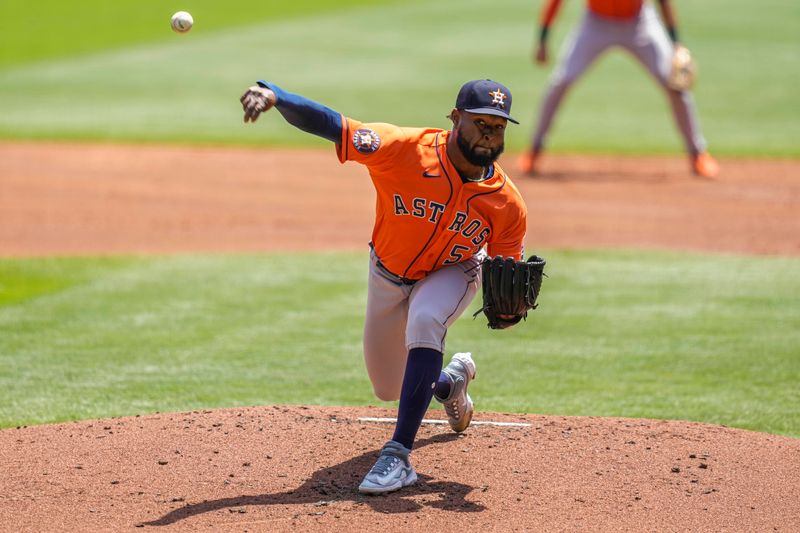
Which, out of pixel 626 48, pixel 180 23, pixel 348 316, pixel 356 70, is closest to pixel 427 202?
pixel 180 23

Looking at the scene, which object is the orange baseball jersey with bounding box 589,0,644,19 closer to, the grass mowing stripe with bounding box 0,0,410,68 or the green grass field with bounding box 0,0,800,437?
the green grass field with bounding box 0,0,800,437

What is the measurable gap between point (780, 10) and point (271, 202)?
61.2 feet

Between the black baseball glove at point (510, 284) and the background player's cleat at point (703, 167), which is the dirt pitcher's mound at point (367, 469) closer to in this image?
the black baseball glove at point (510, 284)

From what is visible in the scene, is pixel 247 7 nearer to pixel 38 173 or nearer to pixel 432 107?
pixel 432 107

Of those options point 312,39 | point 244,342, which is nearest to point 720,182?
point 244,342

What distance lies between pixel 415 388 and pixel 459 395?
0.54 m

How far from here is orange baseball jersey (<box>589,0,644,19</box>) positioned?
12680mm

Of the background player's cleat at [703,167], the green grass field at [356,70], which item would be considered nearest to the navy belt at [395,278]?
the background player's cleat at [703,167]

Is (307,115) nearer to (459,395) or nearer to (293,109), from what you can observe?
(293,109)

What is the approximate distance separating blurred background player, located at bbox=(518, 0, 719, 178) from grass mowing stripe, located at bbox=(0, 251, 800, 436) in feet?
10.4

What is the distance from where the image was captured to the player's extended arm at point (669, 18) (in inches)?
507

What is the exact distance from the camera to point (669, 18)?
1306cm

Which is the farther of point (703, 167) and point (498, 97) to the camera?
point (703, 167)

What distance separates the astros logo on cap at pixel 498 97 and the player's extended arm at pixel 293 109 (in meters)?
0.67
